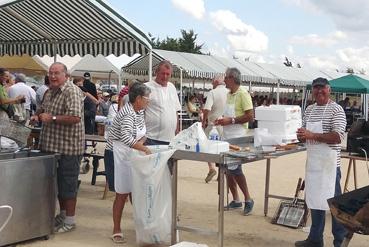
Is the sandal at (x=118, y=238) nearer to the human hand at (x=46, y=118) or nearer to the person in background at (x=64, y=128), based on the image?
the person in background at (x=64, y=128)

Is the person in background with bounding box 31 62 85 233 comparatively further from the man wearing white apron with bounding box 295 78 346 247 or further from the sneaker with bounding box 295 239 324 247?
the sneaker with bounding box 295 239 324 247

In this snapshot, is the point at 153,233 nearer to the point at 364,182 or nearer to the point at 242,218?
the point at 242,218

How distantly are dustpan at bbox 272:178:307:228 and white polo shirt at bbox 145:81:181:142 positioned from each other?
1705 millimetres

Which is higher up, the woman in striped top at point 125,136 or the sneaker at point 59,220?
the woman in striped top at point 125,136

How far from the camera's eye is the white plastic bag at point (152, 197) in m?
4.92

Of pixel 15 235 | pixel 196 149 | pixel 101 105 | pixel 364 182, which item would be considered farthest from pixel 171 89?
pixel 101 105

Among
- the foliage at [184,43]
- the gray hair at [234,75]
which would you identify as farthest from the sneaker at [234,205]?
the foliage at [184,43]

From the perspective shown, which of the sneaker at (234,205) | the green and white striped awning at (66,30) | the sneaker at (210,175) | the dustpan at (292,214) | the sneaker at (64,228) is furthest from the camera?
the sneaker at (210,175)

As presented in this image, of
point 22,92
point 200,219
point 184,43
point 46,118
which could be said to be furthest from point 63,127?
point 184,43

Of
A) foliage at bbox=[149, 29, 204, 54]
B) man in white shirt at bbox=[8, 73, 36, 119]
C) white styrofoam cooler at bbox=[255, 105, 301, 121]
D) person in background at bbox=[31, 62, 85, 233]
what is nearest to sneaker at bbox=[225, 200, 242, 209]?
white styrofoam cooler at bbox=[255, 105, 301, 121]

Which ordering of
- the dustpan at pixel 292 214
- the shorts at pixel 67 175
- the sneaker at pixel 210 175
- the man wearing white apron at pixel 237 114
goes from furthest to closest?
1. the sneaker at pixel 210 175
2. the man wearing white apron at pixel 237 114
3. the dustpan at pixel 292 214
4. the shorts at pixel 67 175

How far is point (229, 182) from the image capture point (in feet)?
22.9

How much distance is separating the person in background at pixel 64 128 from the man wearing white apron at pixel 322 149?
2.23 m

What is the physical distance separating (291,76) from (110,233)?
2442 cm
